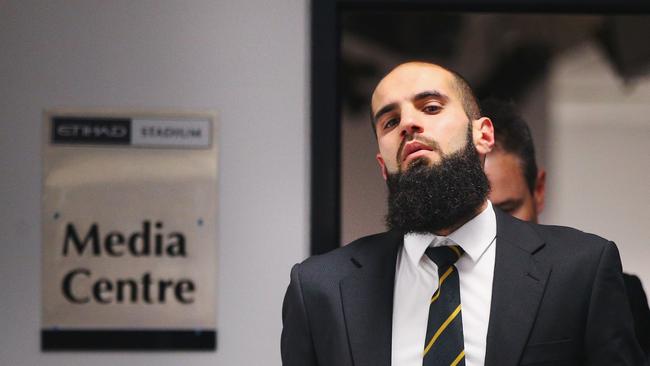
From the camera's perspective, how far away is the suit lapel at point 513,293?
3.84 ft

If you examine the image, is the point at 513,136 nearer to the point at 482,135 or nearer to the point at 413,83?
the point at 482,135

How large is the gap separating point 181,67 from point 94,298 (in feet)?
2.14

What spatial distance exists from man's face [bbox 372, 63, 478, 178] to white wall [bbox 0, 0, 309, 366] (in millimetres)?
619

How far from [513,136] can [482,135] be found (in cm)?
54

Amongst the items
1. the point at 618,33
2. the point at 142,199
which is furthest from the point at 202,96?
the point at 618,33

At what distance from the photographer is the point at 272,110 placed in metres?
1.94

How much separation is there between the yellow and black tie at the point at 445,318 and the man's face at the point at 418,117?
171mm

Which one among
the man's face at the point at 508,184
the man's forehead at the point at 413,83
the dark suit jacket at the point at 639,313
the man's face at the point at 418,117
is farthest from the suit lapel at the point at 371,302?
the dark suit jacket at the point at 639,313

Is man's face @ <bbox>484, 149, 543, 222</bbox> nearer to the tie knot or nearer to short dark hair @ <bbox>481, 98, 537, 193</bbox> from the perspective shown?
short dark hair @ <bbox>481, 98, 537, 193</bbox>

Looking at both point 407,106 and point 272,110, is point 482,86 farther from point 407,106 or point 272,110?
point 407,106

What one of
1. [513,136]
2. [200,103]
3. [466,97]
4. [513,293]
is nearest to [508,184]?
[513,136]

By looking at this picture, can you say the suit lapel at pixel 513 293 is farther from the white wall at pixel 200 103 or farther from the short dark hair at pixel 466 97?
the white wall at pixel 200 103

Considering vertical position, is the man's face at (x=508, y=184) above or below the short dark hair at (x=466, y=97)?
below

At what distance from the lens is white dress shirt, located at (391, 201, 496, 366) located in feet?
4.03
